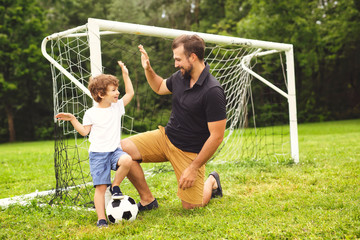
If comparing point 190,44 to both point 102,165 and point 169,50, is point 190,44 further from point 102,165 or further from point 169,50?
point 169,50

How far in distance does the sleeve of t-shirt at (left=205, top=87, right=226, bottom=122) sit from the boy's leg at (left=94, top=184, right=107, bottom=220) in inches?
47.4

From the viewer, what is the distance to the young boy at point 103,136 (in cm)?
334

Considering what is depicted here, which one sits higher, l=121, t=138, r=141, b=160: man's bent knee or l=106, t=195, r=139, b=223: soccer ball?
l=121, t=138, r=141, b=160: man's bent knee

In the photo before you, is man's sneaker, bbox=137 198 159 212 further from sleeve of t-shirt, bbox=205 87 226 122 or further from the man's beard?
the man's beard

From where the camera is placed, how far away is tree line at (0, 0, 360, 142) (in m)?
18.8

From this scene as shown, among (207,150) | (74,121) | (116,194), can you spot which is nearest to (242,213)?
(207,150)

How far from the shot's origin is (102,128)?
344 centimetres

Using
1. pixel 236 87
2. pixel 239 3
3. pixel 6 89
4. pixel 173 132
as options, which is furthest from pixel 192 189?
pixel 239 3

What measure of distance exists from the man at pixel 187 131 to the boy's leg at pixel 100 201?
0.35m

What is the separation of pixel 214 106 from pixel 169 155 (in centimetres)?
82

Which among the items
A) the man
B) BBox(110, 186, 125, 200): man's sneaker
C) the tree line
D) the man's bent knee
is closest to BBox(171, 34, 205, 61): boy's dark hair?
the man

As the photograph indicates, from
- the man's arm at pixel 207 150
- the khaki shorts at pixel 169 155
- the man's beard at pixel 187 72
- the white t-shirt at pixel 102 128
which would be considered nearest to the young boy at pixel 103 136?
the white t-shirt at pixel 102 128

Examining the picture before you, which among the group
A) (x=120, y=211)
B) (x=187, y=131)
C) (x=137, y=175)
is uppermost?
(x=187, y=131)

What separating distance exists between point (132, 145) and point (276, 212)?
1.61m
